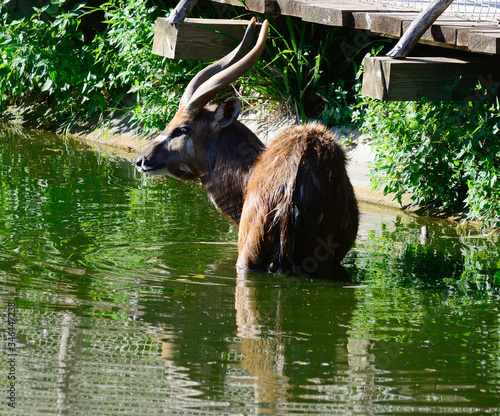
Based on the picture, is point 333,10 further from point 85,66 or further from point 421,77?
point 85,66

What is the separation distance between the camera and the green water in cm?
390

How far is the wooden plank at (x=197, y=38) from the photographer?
8.68 metres

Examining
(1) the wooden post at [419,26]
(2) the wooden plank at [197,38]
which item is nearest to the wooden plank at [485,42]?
(1) the wooden post at [419,26]

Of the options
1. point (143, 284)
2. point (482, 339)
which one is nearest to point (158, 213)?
point (143, 284)

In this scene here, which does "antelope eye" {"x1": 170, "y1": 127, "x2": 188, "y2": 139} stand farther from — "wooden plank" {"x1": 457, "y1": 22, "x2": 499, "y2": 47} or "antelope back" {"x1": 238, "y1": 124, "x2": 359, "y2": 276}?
"wooden plank" {"x1": 457, "y1": 22, "x2": 499, "y2": 47}

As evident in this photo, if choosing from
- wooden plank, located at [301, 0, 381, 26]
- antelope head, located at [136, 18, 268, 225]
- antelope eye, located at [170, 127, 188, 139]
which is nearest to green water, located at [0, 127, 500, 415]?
antelope head, located at [136, 18, 268, 225]

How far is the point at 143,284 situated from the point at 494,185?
10.9 ft

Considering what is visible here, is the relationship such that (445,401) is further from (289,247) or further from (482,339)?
(289,247)

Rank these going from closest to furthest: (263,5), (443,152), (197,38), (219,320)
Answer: (219,320)
(443,152)
(197,38)
(263,5)

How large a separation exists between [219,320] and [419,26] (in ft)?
10.4

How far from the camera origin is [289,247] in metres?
5.98

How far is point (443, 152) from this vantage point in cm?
776

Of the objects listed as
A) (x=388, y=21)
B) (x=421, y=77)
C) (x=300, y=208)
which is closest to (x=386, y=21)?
(x=388, y=21)

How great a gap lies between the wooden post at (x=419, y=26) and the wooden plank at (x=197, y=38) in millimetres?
2456
